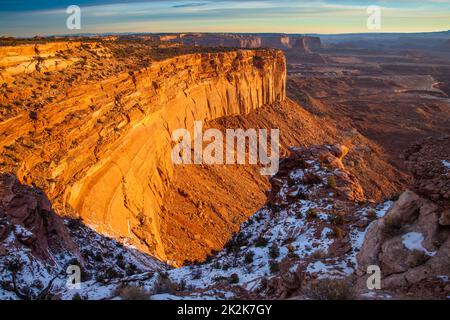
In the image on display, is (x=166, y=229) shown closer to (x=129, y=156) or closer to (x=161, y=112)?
(x=129, y=156)

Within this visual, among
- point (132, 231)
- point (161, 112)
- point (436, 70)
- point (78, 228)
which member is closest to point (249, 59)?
point (161, 112)

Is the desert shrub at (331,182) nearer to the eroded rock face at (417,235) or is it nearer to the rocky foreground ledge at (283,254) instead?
the rocky foreground ledge at (283,254)

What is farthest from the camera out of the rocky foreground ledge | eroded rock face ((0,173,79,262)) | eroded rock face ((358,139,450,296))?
eroded rock face ((0,173,79,262))

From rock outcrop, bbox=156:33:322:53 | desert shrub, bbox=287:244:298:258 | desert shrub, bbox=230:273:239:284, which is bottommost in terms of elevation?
desert shrub, bbox=230:273:239:284

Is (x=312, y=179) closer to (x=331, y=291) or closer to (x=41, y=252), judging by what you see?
(x=331, y=291)

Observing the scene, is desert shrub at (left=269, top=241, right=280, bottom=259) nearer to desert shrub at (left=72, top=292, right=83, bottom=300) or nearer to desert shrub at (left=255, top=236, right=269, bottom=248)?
desert shrub at (left=255, top=236, right=269, bottom=248)

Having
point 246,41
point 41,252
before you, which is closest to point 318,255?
point 41,252

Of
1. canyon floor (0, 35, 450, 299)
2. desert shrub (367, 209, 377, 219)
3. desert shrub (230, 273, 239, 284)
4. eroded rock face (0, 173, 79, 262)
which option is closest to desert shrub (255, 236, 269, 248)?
canyon floor (0, 35, 450, 299)

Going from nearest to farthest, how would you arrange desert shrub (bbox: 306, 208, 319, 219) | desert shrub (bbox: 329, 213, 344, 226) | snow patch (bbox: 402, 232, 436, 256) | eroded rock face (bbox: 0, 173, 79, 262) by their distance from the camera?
1. snow patch (bbox: 402, 232, 436, 256)
2. eroded rock face (bbox: 0, 173, 79, 262)
3. desert shrub (bbox: 329, 213, 344, 226)
4. desert shrub (bbox: 306, 208, 319, 219)
